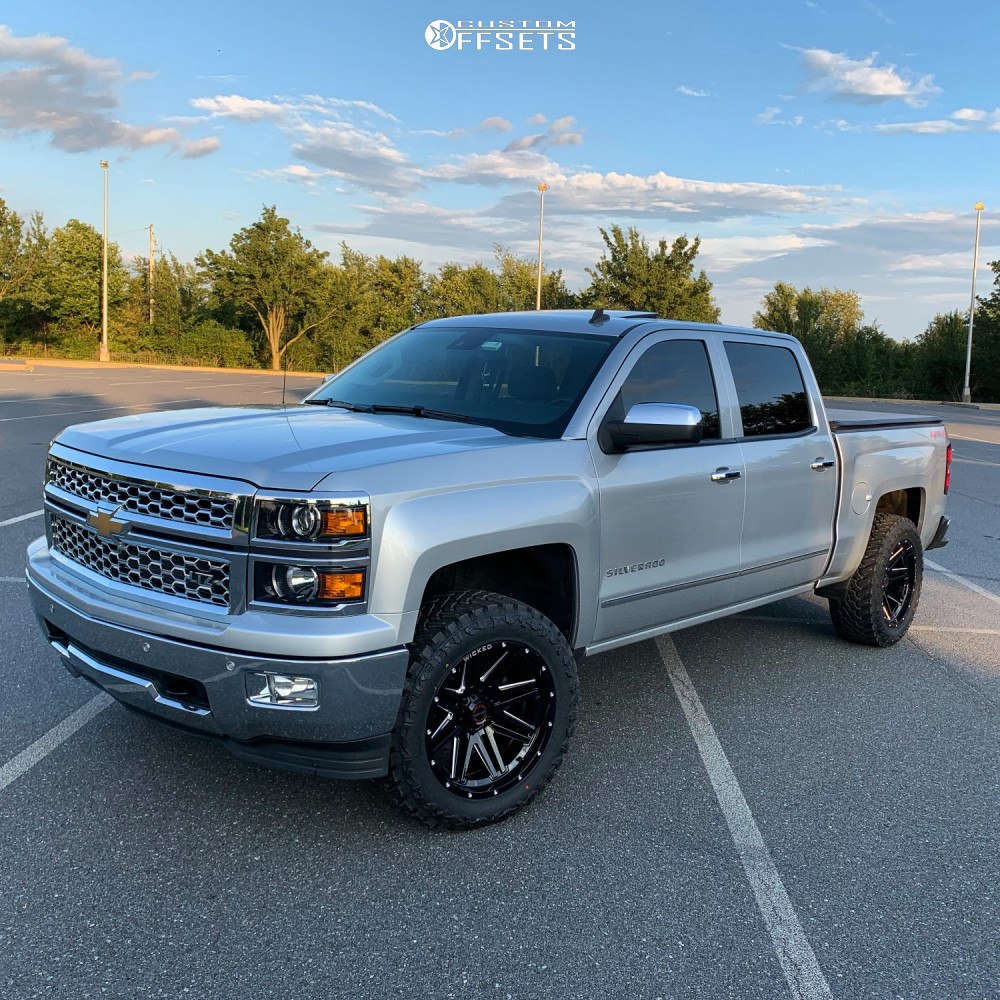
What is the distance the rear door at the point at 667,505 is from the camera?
3.87 m

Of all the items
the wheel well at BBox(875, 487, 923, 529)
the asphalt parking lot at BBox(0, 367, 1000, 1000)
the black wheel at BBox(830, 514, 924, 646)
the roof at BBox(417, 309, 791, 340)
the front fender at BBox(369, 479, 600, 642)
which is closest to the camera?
the asphalt parking lot at BBox(0, 367, 1000, 1000)

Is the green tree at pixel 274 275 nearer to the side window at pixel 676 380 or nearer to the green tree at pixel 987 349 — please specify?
the green tree at pixel 987 349

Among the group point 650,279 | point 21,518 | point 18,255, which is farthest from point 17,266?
point 21,518

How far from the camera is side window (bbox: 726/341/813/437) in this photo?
4785mm

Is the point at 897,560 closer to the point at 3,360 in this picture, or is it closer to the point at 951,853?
the point at 951,853

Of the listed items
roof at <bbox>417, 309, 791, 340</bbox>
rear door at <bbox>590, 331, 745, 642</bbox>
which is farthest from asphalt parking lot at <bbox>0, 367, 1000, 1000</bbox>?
roof at <bbox>417, 309, 791, 340</bbox>

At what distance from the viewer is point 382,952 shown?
8.89 feet

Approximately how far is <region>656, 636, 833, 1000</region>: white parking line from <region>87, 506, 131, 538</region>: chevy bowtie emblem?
243 centimetres

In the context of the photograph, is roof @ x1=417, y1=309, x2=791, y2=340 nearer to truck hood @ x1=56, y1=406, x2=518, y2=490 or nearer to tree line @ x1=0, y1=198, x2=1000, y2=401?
truck hood @ x1=56, y1=406, x2=518, y2=490

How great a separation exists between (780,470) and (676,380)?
0.80 m

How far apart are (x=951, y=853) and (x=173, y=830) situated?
277 centimetres

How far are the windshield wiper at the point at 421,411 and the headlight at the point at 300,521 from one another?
4.08ft

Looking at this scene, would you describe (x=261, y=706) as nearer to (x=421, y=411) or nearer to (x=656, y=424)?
(x=421, y=411)

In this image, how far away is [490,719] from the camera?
3.44 m
